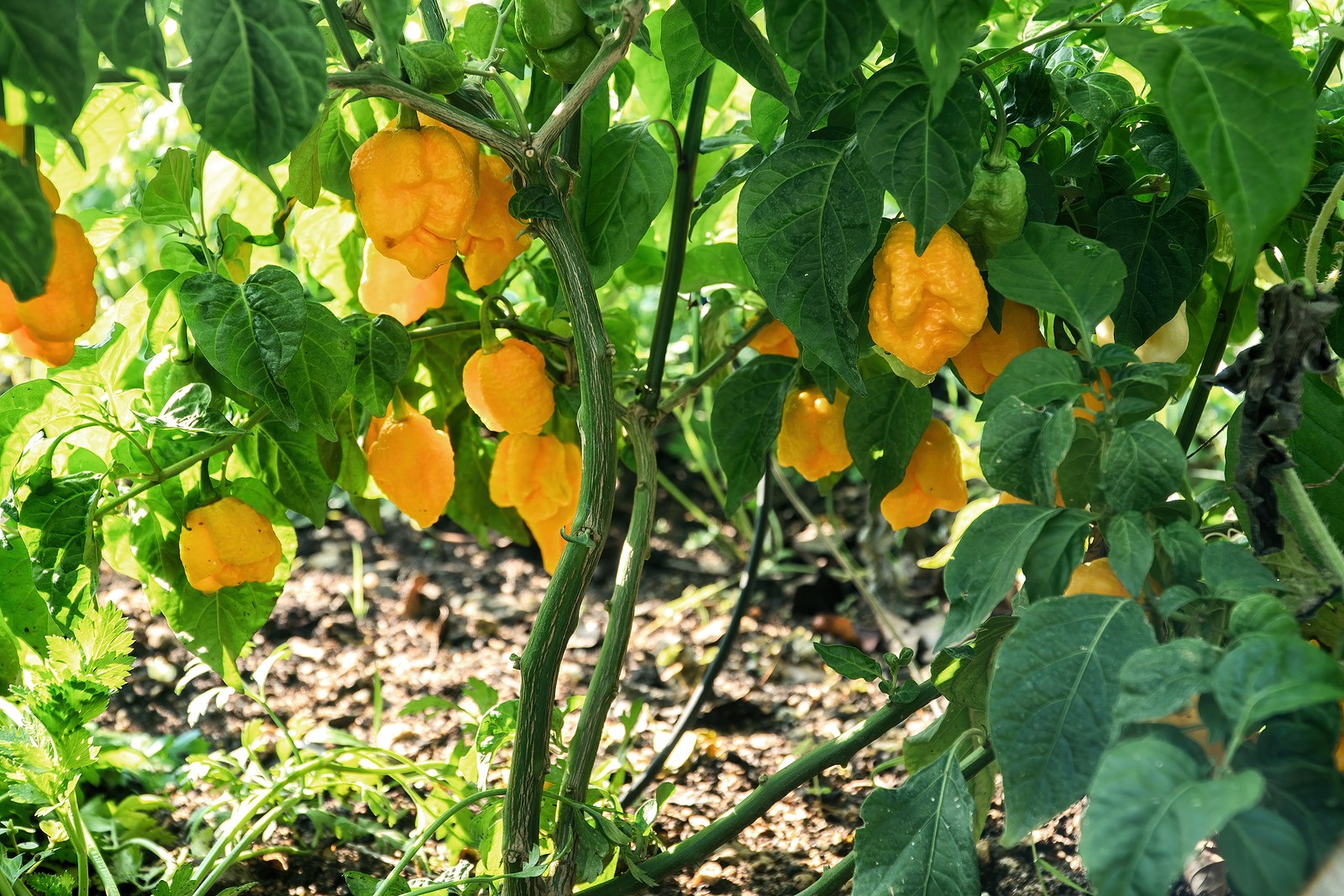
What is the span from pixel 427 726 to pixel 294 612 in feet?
1.54

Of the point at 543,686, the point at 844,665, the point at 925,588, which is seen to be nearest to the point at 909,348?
the point at 844,665

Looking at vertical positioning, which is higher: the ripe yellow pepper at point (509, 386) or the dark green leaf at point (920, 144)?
the ripe yellow pepper at point (509, 386)

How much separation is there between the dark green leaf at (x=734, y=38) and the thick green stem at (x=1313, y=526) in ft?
1.19

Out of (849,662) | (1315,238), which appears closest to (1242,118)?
(1315,238)

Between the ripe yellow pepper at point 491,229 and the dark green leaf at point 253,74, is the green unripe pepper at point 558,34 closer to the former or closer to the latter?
the ripe yellow pepper at point 491,229

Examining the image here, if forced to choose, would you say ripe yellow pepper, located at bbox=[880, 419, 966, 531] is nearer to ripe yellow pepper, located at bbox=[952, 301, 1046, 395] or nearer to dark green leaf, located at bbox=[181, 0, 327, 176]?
ripe yellow pepper, located at bbox=[952, 301, 1046, 395]

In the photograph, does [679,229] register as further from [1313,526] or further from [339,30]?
[1313,526]

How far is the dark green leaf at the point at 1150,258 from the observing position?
76cm

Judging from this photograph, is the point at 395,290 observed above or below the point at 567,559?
above

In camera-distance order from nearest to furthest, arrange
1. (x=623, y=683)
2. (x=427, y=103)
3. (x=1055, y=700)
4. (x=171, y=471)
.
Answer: (x=1055, y=700)
(x=427, y=103)
(x=171, y=471)
(x=623, y=683)

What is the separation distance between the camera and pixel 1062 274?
2.19 ft

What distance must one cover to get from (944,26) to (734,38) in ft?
0.62

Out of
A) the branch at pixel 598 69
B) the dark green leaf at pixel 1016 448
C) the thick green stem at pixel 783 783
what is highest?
the branch at pixel 598 69

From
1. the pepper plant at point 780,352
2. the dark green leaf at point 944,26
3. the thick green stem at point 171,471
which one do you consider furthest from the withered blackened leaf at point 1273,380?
the thick green stem at point 171,471
